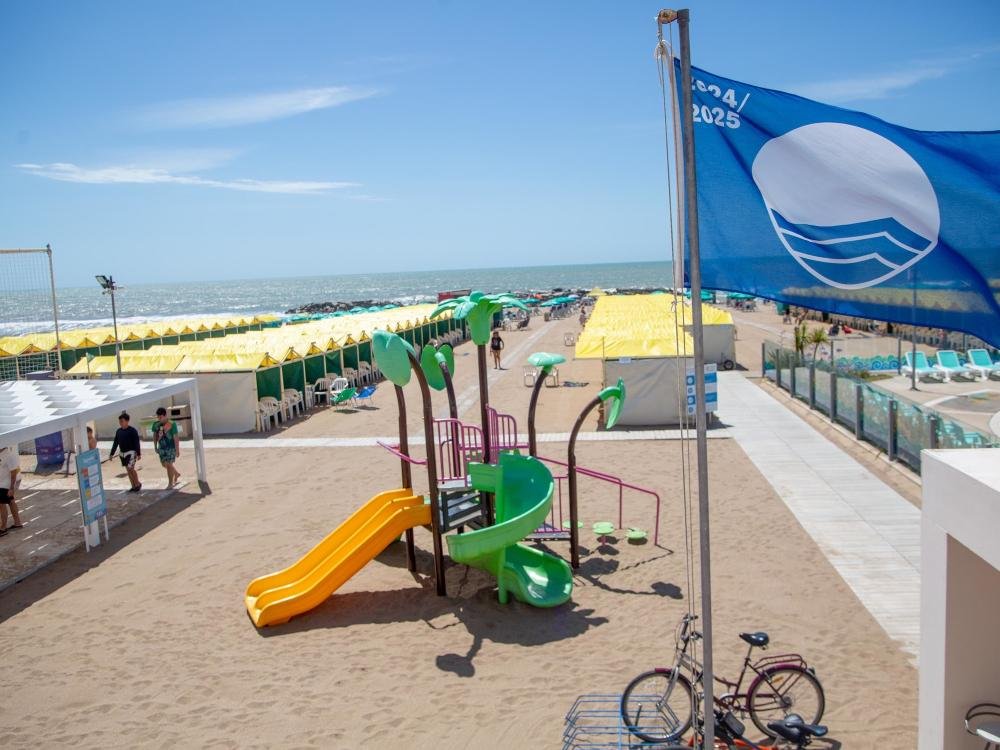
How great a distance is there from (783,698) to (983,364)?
19592 millimetres

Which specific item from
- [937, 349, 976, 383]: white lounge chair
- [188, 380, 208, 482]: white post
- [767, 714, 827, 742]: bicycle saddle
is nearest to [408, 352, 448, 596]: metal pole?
[767, 714, 827, 742]: bicycle saddle

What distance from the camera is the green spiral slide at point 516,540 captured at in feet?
26.5

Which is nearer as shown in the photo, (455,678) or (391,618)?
(455,678)

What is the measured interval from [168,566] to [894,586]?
8.76 m

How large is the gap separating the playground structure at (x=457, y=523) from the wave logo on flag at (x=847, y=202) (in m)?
4.52

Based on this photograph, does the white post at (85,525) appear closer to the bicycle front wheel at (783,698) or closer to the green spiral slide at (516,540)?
the green spiral slide at (516,540)

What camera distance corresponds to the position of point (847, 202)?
4.62 metres

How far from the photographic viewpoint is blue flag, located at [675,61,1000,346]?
4.54 m

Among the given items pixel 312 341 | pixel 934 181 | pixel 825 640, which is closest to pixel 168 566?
pixel 825 640

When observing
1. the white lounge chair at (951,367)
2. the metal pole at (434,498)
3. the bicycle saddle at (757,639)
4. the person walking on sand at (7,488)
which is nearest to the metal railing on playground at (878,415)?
the white lounge chair at (951,367)

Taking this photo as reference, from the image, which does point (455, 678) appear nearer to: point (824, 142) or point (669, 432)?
point (824, 142)

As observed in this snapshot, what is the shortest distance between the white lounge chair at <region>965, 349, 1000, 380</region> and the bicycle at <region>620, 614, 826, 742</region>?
18.9 m

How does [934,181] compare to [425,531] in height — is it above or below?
above

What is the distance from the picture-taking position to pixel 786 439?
1514 cm
